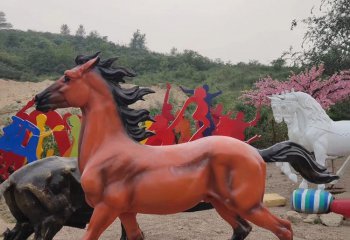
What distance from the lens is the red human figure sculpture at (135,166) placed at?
323cm

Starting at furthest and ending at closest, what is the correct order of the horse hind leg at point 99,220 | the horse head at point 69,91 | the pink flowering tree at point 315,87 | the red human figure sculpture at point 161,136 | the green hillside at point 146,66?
the green hillside at point 146,66 → the pink flowering tree at point 315,87 → the red human figure sculpture at point 161,136 → the horse head at point 69,91 → the horse hind leg at point 99,220

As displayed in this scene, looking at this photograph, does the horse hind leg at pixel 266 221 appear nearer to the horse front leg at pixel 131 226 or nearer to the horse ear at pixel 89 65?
the horse front leg at pixel 131 226

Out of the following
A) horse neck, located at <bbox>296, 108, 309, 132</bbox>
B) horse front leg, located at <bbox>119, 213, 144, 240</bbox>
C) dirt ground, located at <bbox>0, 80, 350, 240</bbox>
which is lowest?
dirt ground, located at <bbox>0, 80, 350, 240</bbox>

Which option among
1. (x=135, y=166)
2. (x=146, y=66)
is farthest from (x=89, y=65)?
(x=146, y=66)

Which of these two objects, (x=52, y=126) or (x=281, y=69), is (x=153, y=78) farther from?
(x=52, y=126)

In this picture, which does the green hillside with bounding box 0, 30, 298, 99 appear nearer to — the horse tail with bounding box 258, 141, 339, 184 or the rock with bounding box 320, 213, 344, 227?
the rock with bounding box 320, 213, 344, 227

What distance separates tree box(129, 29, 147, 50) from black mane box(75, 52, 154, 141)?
46.2 meters

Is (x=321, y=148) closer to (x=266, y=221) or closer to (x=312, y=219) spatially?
(x=312, y=219)

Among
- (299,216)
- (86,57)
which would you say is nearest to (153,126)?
(299,216)

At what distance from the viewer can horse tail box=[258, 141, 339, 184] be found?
11.9 feet

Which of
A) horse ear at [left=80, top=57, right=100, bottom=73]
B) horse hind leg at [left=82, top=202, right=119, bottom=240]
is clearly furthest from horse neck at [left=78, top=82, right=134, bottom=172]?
horse hind leg at [left=82, top=202, right=119, bottom=240]

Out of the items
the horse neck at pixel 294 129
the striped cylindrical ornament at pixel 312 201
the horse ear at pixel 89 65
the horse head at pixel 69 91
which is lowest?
the striped cylindrical ornament at pixel 312 201

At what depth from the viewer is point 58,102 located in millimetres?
3367

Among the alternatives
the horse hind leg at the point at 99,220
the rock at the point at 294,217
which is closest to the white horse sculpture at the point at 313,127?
the rock at the point at 294,217
